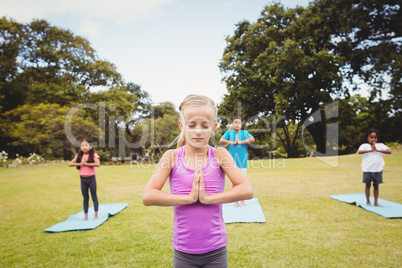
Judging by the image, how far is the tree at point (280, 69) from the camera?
21734 millimetres

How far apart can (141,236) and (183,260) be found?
3.35 meters

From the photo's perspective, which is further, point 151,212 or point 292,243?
point 151,212

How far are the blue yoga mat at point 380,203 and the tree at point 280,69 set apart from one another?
51.4ft

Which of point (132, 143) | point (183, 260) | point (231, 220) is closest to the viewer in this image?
point (183, 260)

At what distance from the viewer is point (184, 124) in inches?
67.2

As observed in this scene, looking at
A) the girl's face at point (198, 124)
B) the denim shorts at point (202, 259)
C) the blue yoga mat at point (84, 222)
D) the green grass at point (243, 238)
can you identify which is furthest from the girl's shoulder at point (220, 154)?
the blue yoga mat at point (84, 222)

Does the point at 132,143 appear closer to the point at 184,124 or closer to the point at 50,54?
the point at 50,54

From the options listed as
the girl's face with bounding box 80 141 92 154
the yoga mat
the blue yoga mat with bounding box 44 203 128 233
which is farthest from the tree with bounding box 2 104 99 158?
the yoga mat

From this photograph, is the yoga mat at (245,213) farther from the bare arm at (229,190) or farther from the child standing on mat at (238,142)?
the bare arm at (229,190)

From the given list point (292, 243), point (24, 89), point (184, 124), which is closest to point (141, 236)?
point (292, 243)

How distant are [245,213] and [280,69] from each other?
18585mm

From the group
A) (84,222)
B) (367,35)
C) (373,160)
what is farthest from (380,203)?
(367,35)

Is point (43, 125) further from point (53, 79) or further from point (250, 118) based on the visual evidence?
point (250, 118)

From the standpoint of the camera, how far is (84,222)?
222 inches
